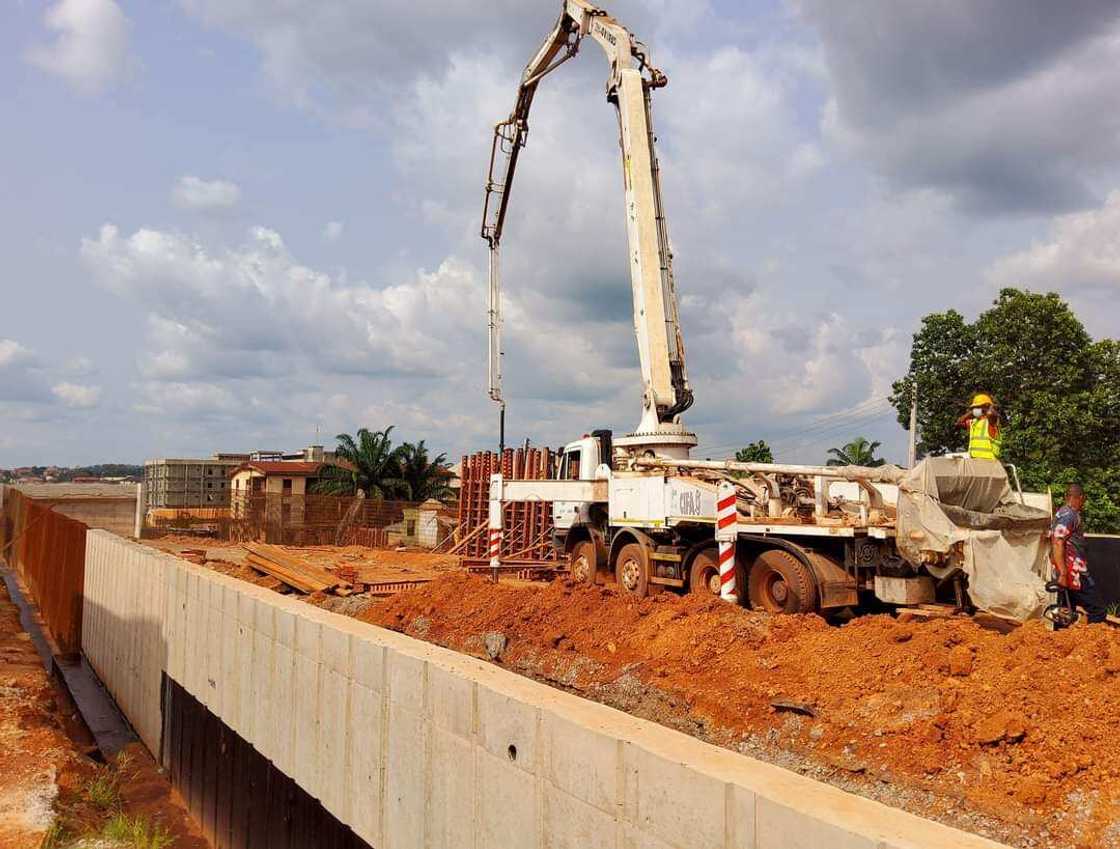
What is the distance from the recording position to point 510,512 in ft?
68.4

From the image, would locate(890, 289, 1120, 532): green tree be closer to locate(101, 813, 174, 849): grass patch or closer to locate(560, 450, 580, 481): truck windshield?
locate(560, 450, 580, 481): truck windshield

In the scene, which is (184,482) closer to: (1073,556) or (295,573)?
(295,573)

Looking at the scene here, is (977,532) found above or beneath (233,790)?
above

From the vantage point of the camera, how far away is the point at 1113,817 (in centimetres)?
452

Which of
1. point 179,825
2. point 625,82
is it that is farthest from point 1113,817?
point 625,82

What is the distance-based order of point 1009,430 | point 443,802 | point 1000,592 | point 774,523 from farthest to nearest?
point 1009,430
point 774,523
point 1000,592
point 443,802

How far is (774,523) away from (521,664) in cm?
326

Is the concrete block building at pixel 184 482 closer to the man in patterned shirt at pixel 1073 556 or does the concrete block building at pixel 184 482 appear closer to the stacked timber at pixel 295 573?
the stacked timber at pixel 295 573

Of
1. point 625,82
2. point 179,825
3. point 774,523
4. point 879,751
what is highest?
point 625,82

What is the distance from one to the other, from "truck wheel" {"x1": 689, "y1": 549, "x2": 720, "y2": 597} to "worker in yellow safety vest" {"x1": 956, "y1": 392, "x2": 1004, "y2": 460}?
3262mm

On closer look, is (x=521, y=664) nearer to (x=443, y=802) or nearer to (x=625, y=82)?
(x=443, y=802)

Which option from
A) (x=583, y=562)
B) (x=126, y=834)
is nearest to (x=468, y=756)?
(x=126, y=834)

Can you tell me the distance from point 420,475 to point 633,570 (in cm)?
2706

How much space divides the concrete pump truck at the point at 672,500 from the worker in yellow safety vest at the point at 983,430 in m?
1.01
